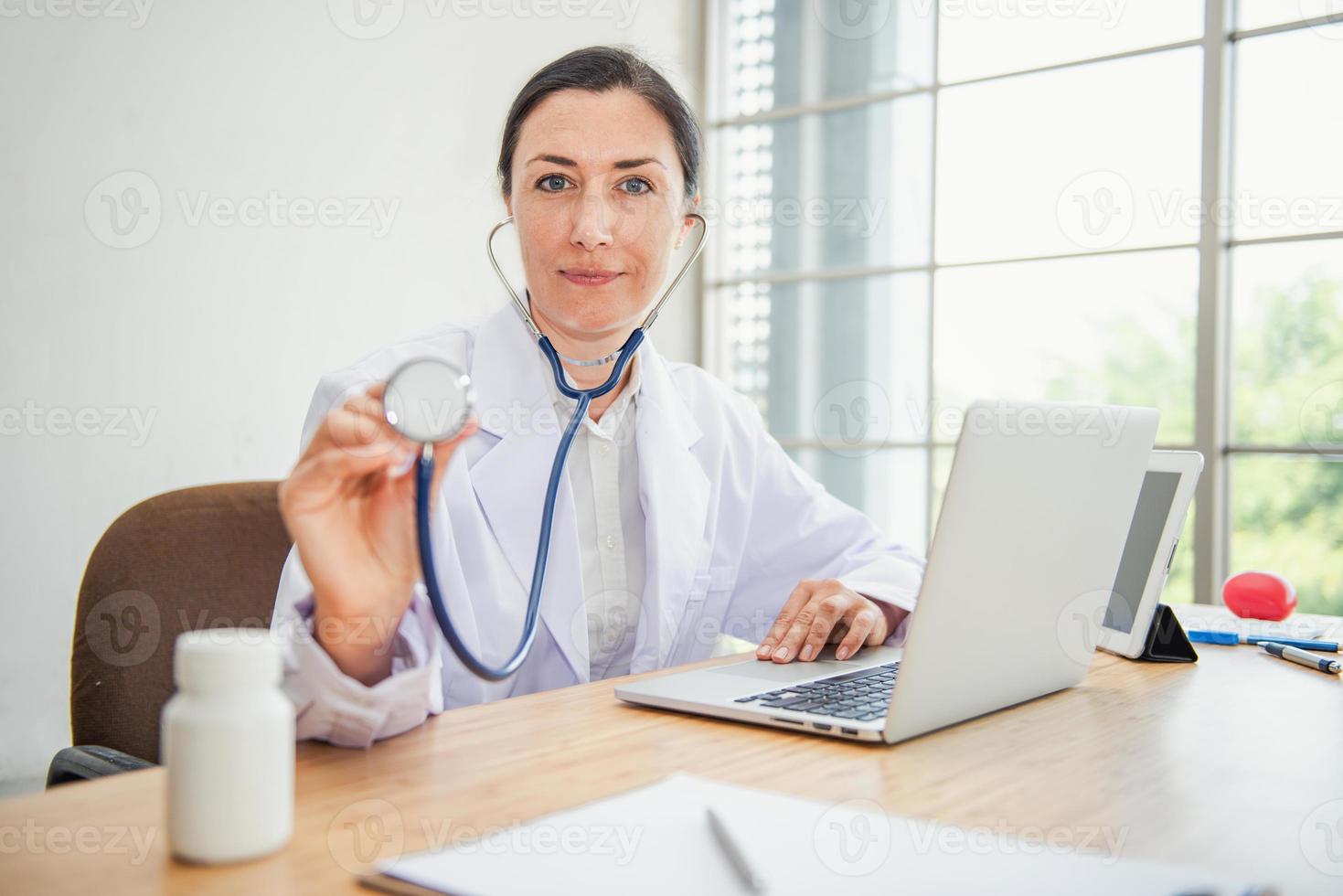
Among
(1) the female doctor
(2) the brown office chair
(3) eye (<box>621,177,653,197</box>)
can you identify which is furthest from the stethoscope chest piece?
(3) eye (<box>621,177,653,197</box>)

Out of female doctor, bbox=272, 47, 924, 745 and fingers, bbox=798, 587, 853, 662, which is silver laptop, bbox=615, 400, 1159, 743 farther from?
female doctor, bbox=272, 47, 924, 745

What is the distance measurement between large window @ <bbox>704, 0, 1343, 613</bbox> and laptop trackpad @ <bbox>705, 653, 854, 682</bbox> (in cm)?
241

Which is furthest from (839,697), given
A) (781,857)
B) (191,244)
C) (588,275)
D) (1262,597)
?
(191,244)

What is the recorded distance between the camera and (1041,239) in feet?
11.7

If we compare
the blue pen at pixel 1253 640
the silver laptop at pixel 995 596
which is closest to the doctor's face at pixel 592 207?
the silver laptop at pixel 995 596

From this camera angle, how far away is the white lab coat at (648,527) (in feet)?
A: 4.28

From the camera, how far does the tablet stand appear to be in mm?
1291

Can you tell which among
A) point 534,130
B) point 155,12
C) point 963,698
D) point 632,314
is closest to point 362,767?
point 963,698

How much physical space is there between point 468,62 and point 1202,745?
319 cm

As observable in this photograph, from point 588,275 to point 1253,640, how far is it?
0.99m

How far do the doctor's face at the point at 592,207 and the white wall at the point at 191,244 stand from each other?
1.46 metres

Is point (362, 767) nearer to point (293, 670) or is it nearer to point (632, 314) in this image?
point (293, 670)

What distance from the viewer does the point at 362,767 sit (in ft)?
2.66

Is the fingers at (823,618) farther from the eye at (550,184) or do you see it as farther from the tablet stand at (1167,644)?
the eye at (550,184)
